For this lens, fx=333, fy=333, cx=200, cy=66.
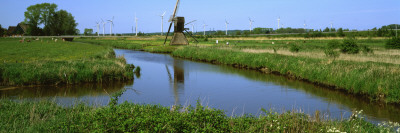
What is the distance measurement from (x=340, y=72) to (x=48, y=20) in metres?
88.1

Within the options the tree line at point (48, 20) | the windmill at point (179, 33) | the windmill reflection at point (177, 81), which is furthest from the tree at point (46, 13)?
A: the windmill reflection at point (177, 81)

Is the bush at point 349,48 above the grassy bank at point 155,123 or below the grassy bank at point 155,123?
above

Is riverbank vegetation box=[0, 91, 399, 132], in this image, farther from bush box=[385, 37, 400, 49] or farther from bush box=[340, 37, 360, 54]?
bush box=[385, 37, 400, 49]

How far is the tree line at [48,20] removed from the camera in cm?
8662

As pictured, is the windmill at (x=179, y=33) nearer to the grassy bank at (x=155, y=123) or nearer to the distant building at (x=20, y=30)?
the grassy bank at (x=155, y=123)

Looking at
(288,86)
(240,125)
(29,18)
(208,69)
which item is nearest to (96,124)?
(240,125)

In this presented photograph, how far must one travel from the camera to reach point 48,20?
89562 mm

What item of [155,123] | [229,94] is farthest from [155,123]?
[229,94]

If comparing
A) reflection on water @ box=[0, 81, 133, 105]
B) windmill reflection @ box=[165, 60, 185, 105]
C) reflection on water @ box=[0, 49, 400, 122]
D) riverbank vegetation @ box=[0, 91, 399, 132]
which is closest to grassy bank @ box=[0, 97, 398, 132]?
riverbank vegetation @ box=[0, 91, 399, 132]

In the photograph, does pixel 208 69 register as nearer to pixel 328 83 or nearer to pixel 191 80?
pixel 191 80

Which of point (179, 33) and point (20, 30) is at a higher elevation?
point (20, 30)

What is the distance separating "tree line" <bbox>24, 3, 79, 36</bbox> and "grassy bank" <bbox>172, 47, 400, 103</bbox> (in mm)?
73484

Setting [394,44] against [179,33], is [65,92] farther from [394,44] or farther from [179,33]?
[179,33]

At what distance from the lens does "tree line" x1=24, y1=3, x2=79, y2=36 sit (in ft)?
284
